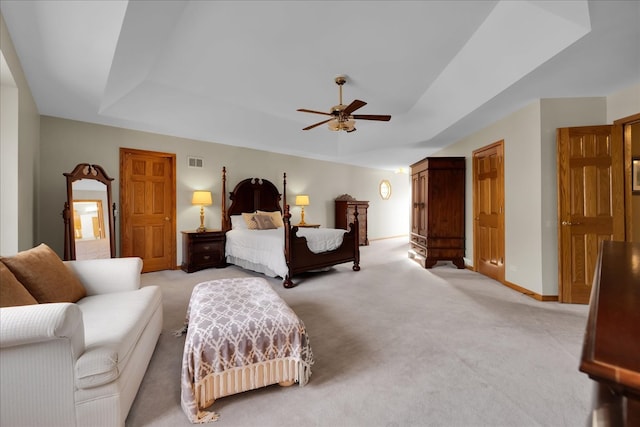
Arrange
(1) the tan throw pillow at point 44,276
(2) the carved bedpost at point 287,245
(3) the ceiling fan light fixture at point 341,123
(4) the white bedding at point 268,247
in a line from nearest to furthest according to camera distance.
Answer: (1) the tan throw pillow at point 44,276 < (3) the ceiling fan light fixture at point 341,123 < (2) the carved bedpost at point 287,245 < (4) the white bedding at point 268,247

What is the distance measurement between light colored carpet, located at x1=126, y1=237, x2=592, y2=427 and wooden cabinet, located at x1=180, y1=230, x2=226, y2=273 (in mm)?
1308

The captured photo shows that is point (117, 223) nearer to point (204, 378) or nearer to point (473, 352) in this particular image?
point (204, 378)

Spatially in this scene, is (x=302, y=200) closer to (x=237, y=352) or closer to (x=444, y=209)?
(x=444, y=209)

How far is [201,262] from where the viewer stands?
16.2ft

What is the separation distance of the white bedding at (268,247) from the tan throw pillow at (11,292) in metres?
2.76

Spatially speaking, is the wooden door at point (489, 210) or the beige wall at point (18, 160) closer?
the beige wall at point (18, 160)

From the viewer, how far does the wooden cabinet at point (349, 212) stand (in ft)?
25.0

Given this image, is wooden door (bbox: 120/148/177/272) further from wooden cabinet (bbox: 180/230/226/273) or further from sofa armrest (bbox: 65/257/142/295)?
sofa armrest (bbox: 65/257/142/295)

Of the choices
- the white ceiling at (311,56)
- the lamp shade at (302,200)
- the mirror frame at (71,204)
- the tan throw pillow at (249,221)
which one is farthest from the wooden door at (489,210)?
the mirror frame at (71,204)

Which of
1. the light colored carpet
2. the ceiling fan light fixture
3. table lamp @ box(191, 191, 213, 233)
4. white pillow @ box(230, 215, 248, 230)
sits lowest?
the light colored carpet

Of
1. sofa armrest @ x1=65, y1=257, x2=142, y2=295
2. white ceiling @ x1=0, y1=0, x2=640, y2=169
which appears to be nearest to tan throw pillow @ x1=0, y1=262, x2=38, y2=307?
sofa armrest @ x1=65, y1=257, x2=142, y2=295

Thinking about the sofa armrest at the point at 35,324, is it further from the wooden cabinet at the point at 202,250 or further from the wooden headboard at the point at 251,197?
the wooden headboard at the point at 251,197

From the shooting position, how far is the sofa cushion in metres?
1.27

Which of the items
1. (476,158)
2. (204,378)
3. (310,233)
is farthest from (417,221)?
Answer: (204,378)
